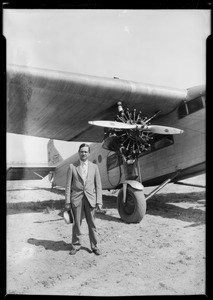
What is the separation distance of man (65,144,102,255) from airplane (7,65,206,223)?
1532mm

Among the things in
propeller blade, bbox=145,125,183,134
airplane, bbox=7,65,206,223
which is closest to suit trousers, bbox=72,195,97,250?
airplane, bbox=7,65,206,223

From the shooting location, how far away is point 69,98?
251 inches

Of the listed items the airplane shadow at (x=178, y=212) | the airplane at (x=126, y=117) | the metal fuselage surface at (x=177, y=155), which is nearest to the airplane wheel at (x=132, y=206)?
Result: the airplane at (x=126, y=117)

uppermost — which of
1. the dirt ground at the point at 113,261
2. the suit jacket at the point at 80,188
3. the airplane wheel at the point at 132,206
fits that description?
the suit jacket at the point at 80,188

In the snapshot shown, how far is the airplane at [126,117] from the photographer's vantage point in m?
5.91

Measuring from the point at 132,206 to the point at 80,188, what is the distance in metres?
2.49

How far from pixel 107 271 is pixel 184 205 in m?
5.67

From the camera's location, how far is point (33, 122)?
756 centimetres

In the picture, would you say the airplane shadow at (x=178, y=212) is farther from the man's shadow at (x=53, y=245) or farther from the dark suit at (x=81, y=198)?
the man's shadow at (x=53, y=245)

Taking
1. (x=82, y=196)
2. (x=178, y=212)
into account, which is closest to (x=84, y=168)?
(x=82, y=196)

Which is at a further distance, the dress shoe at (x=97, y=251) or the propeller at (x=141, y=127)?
the propeller at (x=141, y=127)

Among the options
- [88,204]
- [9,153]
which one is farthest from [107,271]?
[9,153]
